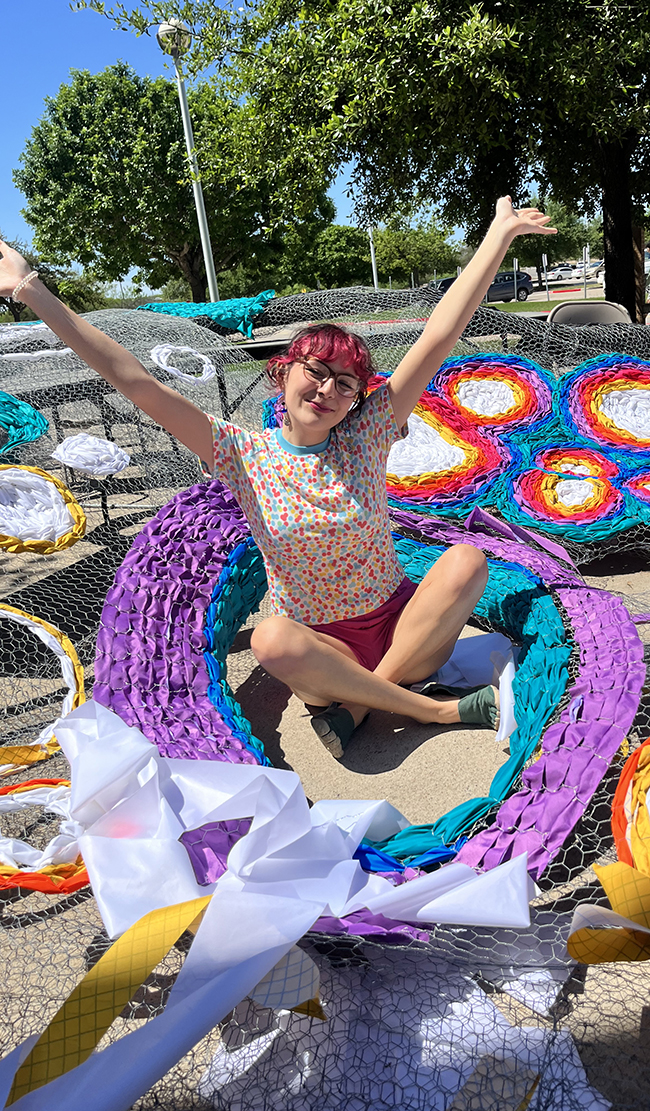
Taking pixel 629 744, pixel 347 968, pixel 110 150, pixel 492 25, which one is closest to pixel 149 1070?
pixel 347 968

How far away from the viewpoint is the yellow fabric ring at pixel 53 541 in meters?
2.61

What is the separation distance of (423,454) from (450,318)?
4.47ft

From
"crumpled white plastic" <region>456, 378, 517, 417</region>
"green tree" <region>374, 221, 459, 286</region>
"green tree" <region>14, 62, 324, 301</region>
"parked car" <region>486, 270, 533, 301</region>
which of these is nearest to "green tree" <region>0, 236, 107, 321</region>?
"green tree" <region>14, 62, 324, 301</region>

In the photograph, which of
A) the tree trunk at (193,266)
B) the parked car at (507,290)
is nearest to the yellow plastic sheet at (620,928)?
the tree trunk at (193,266)

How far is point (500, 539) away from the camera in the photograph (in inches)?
112

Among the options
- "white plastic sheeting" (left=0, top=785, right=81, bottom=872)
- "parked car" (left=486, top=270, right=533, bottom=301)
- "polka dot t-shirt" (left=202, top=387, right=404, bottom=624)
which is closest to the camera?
"white plastic sheeting" (left=0, top=785, right=81, bottom=872)

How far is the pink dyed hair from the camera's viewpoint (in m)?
2.07

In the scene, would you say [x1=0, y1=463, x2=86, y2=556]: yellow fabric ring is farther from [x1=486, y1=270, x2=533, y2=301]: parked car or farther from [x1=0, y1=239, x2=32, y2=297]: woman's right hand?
[x1=486, y1=270, x2=533, y2=301]: parked car

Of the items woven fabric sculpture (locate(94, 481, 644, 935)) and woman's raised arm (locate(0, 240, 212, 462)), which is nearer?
woven fabric sculpture (locate(94, 481, 644, 935))

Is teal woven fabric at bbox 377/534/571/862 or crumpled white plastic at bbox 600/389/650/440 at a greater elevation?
crumpled white plastic at bbox 600/389/650/440

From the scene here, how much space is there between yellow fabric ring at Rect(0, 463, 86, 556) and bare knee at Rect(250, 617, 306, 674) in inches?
35.6

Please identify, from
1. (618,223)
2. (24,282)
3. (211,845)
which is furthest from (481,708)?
(618,223)

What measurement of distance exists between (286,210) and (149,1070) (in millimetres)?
7542

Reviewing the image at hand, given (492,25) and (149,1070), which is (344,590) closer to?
(149,1070)
